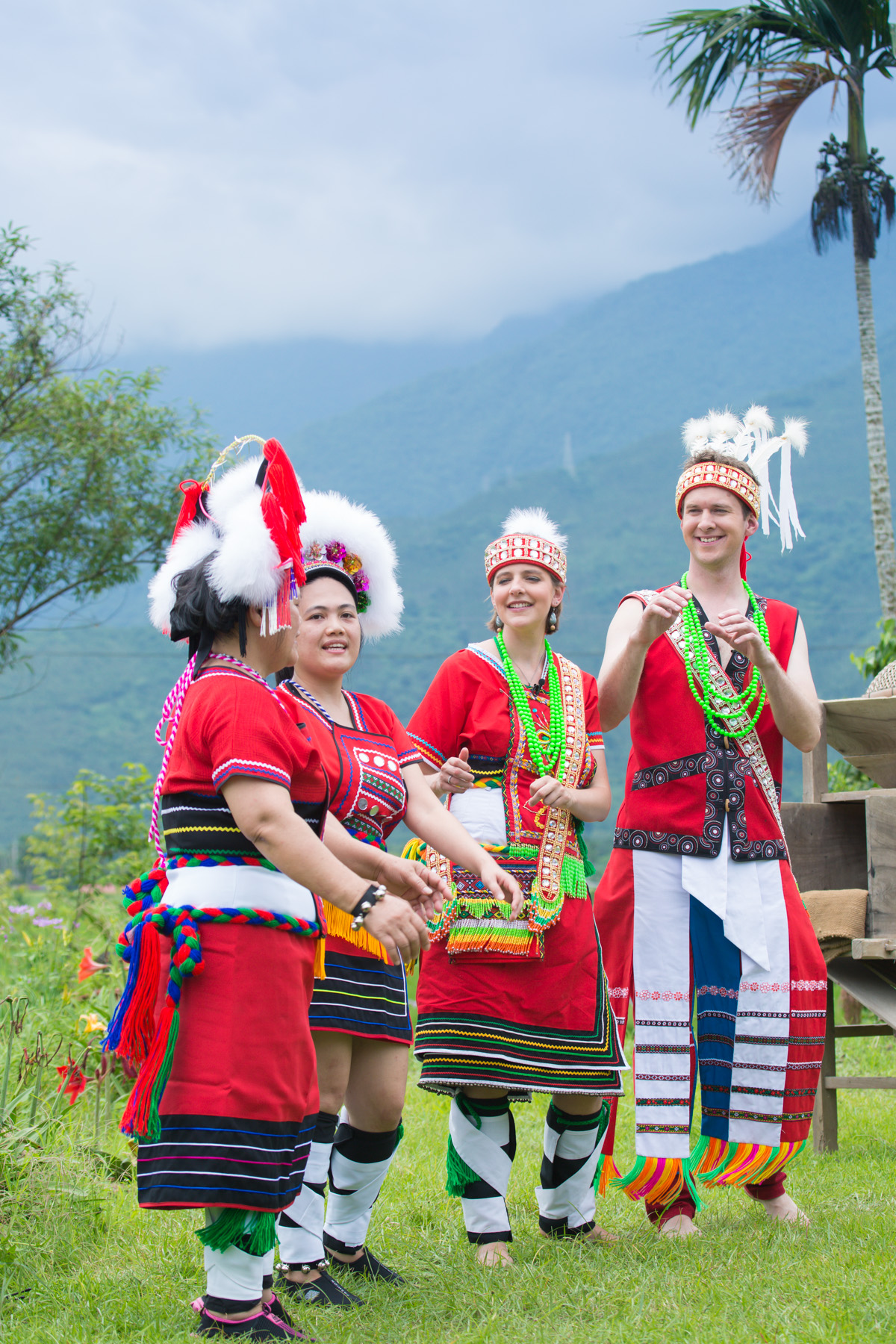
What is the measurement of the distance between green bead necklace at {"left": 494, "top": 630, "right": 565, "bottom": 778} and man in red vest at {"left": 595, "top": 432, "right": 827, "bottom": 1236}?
176 mm

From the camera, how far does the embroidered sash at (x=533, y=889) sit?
11.8ft

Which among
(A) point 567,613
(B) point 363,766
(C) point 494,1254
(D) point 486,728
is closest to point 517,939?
(D) point 486,728

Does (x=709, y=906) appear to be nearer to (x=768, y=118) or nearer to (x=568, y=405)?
(x=768, y=118)

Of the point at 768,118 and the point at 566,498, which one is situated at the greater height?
the point at 566,498

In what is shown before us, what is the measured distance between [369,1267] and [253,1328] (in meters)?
0.77

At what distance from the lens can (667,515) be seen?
12744cm

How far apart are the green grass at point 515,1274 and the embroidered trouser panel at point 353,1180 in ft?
0.67

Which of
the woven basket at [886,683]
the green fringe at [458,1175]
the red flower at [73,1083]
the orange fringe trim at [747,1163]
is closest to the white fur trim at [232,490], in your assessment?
the green fringe at [458,1175]

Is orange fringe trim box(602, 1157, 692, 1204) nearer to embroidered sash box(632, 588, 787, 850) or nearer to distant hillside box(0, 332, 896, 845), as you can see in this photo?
embroidered sash box(632, 588, 787, 850)

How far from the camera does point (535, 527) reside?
4.06m

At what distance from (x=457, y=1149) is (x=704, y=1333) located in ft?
3.63

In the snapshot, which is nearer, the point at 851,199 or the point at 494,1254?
the point at 494,1254

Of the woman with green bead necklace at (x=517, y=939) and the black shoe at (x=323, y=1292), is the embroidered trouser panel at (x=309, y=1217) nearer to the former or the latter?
the black shoe at (x=323, y=1292)

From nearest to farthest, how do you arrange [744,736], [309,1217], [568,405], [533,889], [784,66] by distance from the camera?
1. [309,1217]
2. [533,889]
3. [744,736]
4. [784,66]
5. [568,405]
